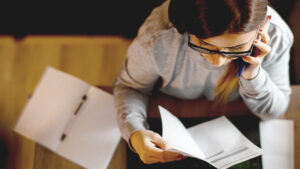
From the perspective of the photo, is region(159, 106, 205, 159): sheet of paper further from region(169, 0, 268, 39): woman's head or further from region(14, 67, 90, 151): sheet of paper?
region(14, 67, 90, 151): sheet of paper

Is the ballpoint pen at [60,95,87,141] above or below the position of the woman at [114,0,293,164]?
below

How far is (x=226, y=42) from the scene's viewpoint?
0.73 meters

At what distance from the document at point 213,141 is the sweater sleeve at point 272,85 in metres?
0.12

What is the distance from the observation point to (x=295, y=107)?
3.60ft

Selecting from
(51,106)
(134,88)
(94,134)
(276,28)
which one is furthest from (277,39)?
(51,106)

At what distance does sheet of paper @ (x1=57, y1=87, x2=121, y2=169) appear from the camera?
3.53 feet

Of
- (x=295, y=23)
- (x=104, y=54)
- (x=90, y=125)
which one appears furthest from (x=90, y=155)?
(x=295, y=23)

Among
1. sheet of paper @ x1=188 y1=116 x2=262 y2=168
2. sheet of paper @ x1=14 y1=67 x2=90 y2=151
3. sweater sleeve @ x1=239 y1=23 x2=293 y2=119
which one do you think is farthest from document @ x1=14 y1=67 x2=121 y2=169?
sweater sleeve @ x1=239 y1=23 x2=293 y2=119

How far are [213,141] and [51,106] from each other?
626mm

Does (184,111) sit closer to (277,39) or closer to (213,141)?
(213,141)

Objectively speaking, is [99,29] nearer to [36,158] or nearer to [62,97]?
[62,97]

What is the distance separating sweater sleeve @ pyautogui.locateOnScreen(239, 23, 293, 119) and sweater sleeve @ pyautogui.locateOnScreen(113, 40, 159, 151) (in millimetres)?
304

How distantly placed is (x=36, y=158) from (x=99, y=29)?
1.06 meters

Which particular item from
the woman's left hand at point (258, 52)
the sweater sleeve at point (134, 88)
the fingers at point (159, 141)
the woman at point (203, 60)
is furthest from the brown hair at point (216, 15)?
the fingers at point (159, 141)
